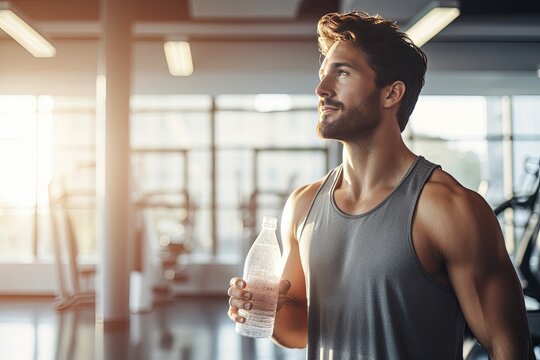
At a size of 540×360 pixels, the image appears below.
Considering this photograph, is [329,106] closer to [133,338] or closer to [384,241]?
[384,241]

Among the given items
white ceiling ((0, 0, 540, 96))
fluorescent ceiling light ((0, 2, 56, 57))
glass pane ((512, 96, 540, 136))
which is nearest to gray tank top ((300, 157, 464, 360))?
fluorescent ceiling light ((0, 2, 56, 57))

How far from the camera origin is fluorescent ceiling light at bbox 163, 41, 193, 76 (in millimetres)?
5914

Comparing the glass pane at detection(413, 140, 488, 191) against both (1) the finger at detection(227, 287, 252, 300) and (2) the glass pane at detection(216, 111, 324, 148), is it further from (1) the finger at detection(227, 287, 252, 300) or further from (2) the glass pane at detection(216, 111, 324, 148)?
(1) the finger at detection(227, 287, 252, 300)

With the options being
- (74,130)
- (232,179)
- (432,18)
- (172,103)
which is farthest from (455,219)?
(74,130)

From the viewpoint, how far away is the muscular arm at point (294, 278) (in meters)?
1.35

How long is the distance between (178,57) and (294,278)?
5.36 metres

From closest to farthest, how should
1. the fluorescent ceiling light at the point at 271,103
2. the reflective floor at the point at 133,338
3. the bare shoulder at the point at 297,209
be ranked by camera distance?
the bare shoulder at the point at 297,209 → the reflective floor at the point at 133,338 → the fluorescent ceiling light at the point at 271,103

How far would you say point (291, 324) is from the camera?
4.53ft

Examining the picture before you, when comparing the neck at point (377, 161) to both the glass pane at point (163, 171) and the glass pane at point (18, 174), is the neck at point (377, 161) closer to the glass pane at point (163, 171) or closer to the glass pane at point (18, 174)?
the glass pane at point (163, 171)

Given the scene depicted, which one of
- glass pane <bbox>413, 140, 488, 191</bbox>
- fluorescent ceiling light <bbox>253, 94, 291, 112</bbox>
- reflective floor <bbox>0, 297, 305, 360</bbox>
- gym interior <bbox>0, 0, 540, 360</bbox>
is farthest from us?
glass pane <bbox>413, 140, 488, 191</bbox>

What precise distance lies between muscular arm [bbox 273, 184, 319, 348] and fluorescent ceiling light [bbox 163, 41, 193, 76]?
15.3 ft

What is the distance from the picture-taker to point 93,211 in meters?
8.58

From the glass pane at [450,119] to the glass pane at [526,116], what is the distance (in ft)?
1.50

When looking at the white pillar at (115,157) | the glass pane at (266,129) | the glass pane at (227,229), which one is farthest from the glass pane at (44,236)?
the white pillar at (115,157)
